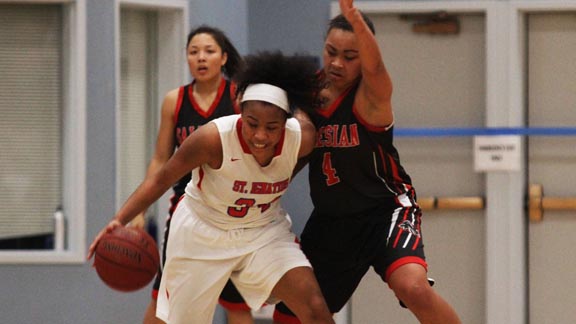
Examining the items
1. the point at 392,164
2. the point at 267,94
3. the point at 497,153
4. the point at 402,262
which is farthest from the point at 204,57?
the point at 497,153

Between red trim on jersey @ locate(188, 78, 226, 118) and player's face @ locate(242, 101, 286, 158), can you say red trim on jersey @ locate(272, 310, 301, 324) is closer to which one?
player's face @ locate(242, 101, 286, 158)

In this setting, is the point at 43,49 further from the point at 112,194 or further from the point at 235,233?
the point at 235,233

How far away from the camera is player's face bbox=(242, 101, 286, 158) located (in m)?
4.55

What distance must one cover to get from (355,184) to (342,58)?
515mm

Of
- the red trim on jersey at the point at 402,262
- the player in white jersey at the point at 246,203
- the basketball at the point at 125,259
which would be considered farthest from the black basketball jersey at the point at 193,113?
the red trim on jersey at the point at 402,262

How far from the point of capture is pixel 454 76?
7.66m

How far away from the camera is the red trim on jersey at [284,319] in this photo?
4964 millimetres

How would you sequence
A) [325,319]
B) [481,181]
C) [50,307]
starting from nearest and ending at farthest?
[325,319] < [50,307] < [481,181]

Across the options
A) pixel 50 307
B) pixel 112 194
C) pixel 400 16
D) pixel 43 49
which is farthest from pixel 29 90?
pixel 400 16

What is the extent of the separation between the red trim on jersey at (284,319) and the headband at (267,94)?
3.07ft

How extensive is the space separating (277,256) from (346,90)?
0.73 meters

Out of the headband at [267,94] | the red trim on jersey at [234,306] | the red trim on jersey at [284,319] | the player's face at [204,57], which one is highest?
the player's face at [204,57]

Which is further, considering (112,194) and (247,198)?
(112,194)

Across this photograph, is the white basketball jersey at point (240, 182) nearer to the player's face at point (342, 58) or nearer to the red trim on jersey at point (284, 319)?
the player's face at point (342, 58)
